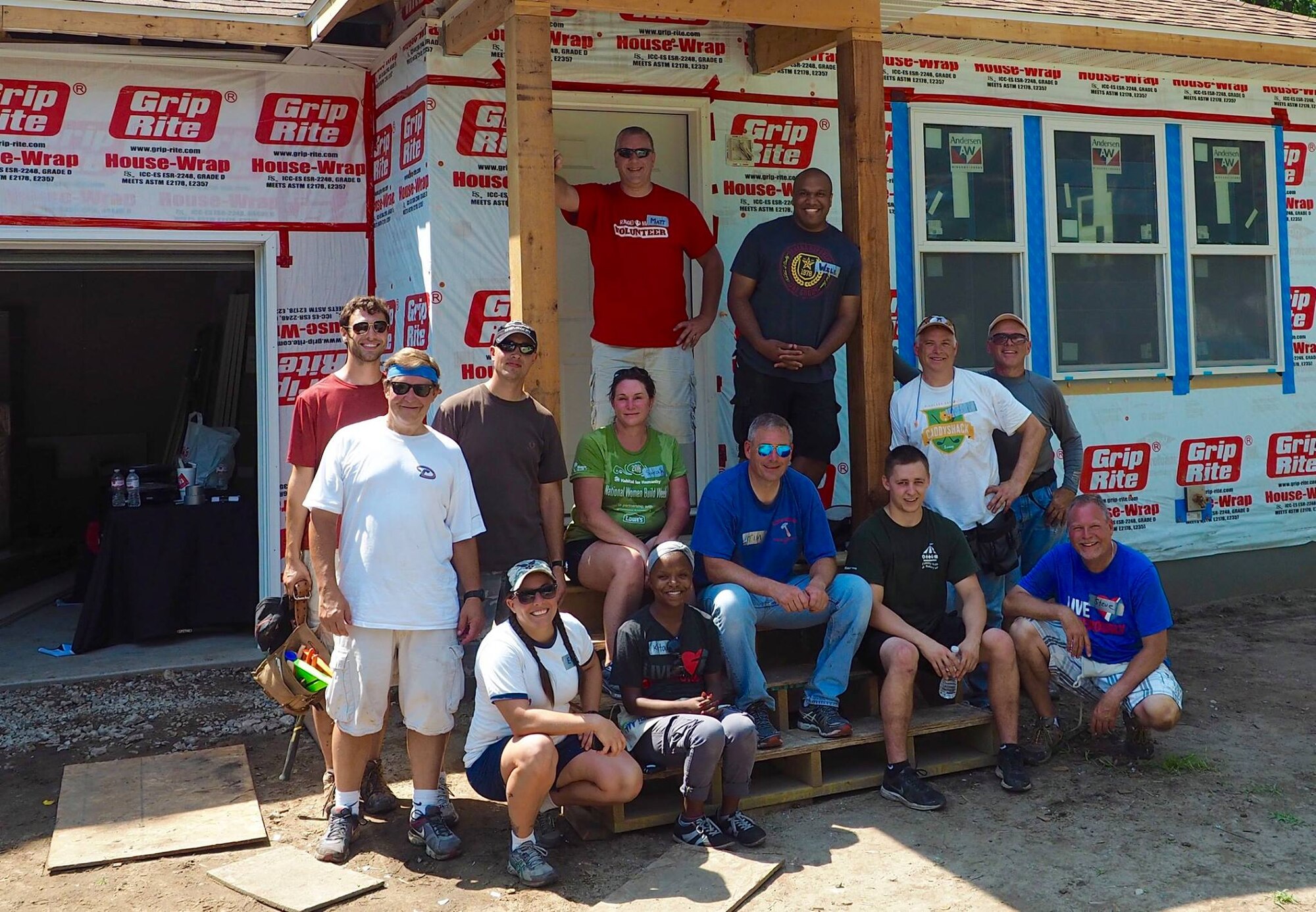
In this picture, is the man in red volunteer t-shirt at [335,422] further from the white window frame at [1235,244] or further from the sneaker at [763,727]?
the white window frame at [1235,244]

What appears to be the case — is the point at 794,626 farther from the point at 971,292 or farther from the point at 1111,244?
the point at 1111,244

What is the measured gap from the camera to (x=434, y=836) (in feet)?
13.9

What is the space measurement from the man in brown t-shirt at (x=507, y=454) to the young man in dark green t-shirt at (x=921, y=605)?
1.31 m

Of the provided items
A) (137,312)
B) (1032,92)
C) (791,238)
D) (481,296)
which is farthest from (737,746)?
(137,312)

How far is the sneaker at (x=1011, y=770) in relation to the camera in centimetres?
477

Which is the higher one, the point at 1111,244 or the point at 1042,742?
the point at 1111,244

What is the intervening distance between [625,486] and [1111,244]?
4.33 meters

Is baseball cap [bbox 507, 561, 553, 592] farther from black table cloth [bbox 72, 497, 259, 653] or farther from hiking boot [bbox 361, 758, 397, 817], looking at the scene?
black table cloth [bbox 72, 497, 259, 653]

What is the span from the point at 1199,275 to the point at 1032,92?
67.6 inches

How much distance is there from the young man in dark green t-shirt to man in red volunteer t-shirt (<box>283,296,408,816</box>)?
6.51 feet

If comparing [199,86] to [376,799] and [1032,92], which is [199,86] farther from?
[1032,92]

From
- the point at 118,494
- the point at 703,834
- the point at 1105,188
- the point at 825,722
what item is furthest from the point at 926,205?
the point at 118,494

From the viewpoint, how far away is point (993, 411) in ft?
18.2

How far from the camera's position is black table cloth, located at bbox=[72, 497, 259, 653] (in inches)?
278
